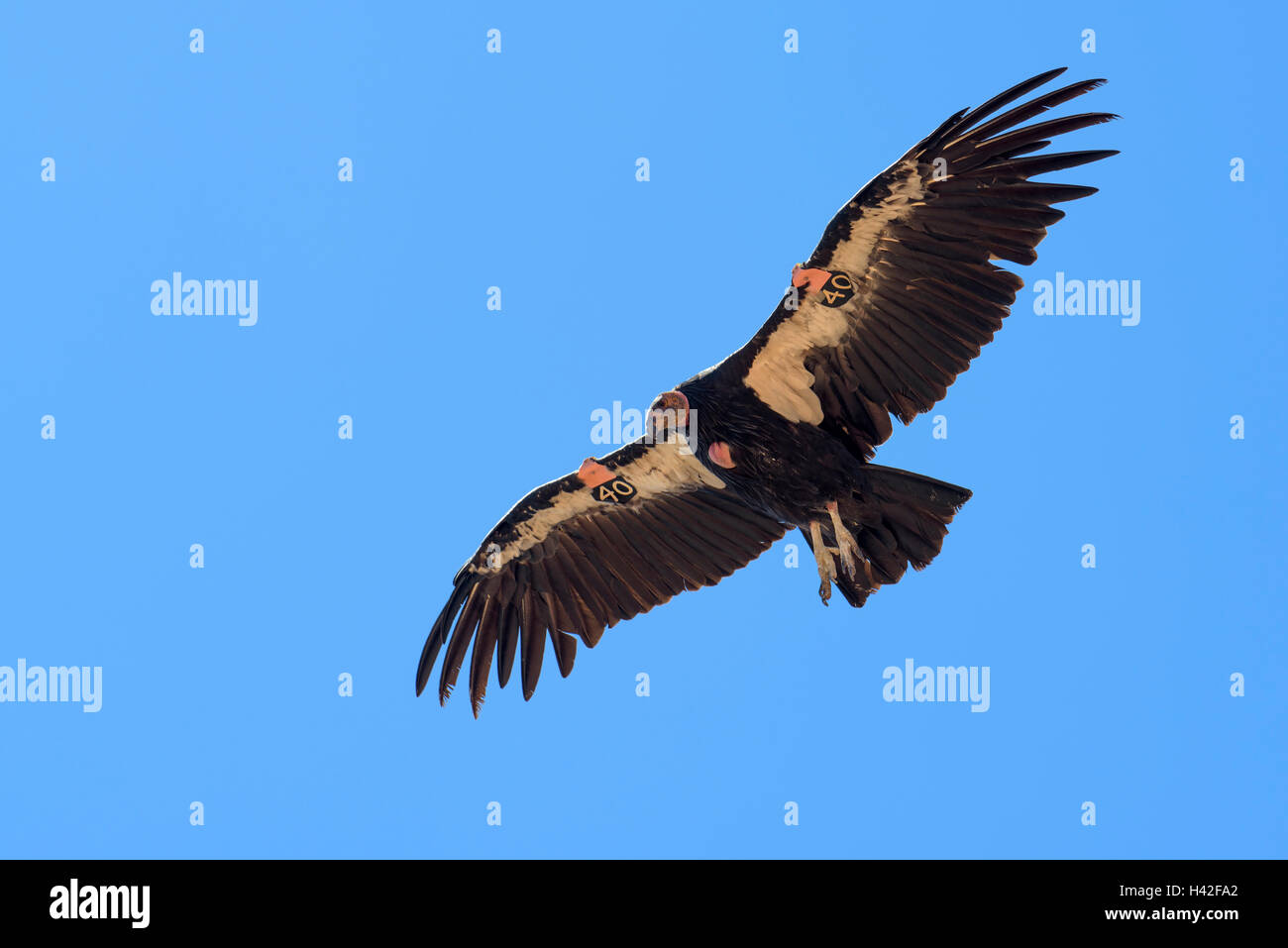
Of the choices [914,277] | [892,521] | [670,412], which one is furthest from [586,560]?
[914,277]

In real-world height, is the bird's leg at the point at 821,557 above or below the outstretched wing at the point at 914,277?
below

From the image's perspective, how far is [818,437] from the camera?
14.3 m

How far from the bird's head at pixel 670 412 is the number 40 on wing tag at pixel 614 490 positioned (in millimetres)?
1331

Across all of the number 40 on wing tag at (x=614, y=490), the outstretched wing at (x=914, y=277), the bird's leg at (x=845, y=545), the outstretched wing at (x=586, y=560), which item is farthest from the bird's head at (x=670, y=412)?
the bird's leg at (x=845, y=545)

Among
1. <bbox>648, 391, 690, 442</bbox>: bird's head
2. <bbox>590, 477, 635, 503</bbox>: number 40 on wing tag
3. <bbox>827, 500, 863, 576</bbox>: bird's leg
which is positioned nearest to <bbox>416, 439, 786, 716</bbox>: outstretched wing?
<bbox>590, 477, 635, 503</bbox>: number 40 on wing tag

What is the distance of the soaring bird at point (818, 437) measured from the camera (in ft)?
44.5

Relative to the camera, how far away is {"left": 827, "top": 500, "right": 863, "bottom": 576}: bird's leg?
14.4m

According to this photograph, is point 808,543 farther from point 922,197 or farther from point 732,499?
point 922,197

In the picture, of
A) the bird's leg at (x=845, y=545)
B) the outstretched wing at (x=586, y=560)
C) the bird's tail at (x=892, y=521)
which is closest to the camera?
the bird's tail at (x=892, y=521)

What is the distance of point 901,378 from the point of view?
14242mm

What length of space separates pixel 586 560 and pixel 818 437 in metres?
3.05

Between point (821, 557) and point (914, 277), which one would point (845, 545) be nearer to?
point (821, 557)

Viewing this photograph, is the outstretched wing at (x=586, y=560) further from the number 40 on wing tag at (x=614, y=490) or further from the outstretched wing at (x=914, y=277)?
the outstretched wing at (x=914, y=277)

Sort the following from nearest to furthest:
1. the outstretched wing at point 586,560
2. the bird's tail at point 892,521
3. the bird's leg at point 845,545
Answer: the bird's tail at point 892,521
the bird's leg at point 845,545
the outstretched wing at point 586,560
